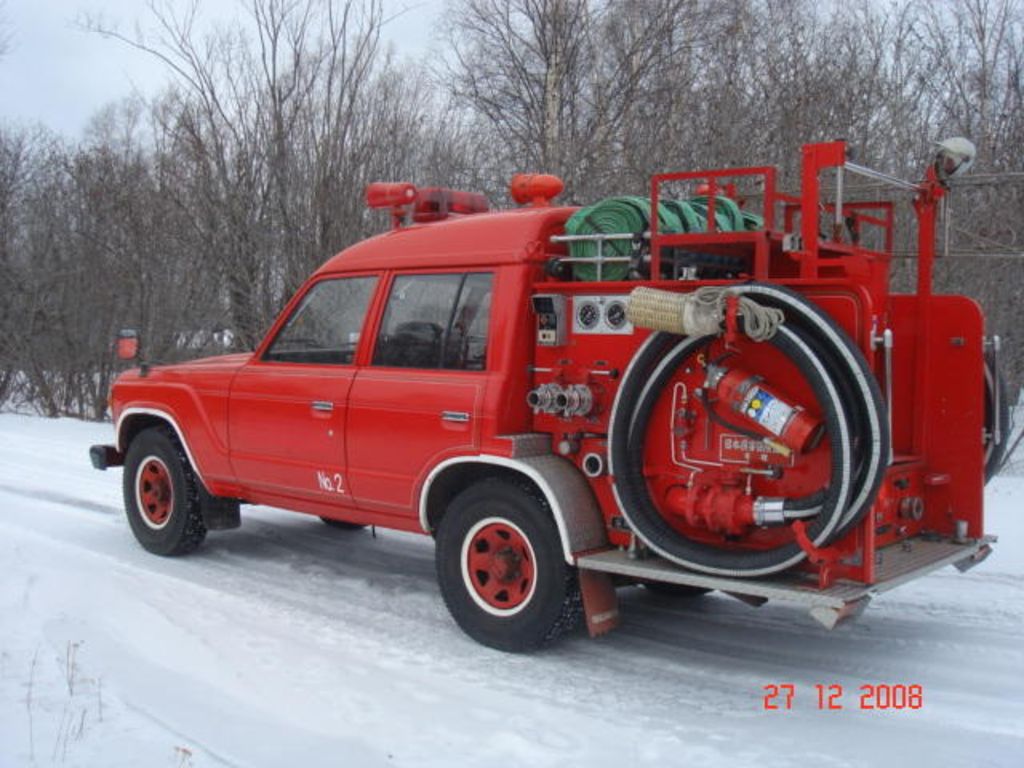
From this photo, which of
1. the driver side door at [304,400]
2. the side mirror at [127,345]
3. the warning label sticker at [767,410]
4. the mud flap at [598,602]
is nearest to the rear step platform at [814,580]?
the mud flap at [598,602]

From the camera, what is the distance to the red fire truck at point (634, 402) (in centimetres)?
446

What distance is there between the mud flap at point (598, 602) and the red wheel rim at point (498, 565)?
287mm

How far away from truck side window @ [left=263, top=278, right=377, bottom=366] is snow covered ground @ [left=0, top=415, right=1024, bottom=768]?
1.48 m

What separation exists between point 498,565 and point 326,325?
2.02 meters

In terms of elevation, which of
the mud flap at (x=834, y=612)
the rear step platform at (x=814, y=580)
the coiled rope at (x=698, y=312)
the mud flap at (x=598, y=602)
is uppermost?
the coiled rope at (x=698, y=312)

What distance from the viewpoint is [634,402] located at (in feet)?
16.1

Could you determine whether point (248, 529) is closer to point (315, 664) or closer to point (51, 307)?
point (315, 664)

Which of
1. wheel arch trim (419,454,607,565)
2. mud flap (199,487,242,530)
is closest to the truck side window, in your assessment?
mud flap (199,487,242,530)

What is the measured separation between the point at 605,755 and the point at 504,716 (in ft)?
1.82

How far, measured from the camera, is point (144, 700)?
14.6 feet

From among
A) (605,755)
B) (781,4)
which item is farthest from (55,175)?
(605,755)

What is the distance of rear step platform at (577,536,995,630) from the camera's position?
4.27m
